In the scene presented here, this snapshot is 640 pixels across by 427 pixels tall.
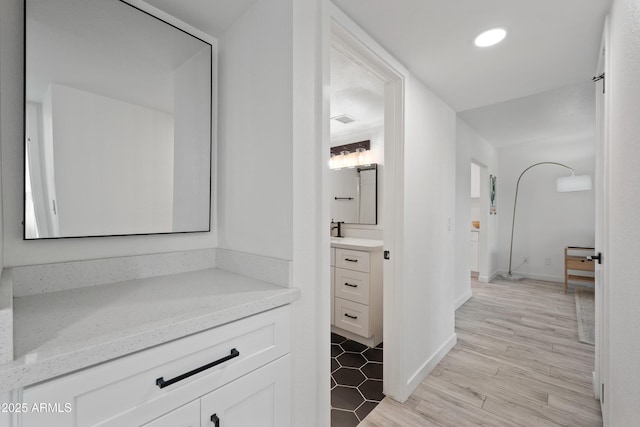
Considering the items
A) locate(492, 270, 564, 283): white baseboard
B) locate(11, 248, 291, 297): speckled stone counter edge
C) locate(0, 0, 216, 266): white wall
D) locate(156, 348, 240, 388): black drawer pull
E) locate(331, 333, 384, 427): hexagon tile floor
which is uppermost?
locate(0, 0, 216, 266): white wall

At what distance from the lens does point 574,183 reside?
4375mm

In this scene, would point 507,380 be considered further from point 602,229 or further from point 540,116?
point 540,116

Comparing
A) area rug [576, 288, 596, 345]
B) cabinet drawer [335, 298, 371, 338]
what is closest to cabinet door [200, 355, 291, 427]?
cabinet drawer [335, 298, 371, 338]

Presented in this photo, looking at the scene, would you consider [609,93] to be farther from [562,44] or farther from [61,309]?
[61,309]

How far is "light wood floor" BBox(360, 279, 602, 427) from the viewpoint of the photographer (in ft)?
5.62

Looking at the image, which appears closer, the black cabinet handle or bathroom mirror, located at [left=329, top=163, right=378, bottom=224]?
the black cabinet handle

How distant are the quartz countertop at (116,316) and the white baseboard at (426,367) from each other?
136cm

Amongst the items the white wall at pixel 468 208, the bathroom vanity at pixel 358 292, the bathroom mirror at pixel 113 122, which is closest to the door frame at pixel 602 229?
the bathroom vanity at pixel 358 292

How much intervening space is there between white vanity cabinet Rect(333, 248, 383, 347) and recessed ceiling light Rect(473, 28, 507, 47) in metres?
1.70

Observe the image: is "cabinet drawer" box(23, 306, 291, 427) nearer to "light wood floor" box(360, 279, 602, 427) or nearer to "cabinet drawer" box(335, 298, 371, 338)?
"light wood floor" box(360, 279, 602, 427)

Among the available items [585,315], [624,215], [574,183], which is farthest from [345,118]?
[574,183]

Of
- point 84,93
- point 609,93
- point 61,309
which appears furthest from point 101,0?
point 609,93

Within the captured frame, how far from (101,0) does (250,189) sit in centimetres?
96

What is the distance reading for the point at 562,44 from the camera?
164 cm
